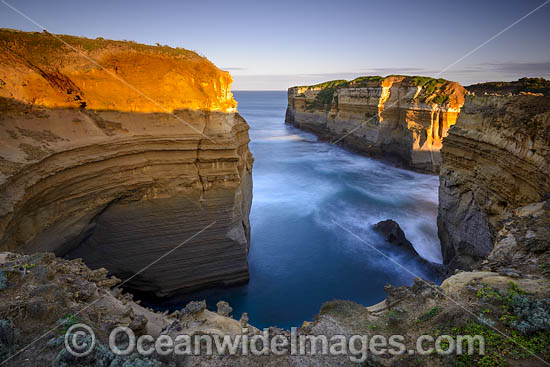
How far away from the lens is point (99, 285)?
→ 4.75 meters

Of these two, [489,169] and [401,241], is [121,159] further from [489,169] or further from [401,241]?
[401,241]

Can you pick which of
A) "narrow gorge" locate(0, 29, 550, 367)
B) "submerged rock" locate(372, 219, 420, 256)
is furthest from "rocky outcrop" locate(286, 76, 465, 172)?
"submerged rock" locate(372, 219, 420, 256)

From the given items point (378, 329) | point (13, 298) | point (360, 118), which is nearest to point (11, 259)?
point (13, 298)

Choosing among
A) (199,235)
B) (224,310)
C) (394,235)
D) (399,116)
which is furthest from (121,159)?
(399,116)

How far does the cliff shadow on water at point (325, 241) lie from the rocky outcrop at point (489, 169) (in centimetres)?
218

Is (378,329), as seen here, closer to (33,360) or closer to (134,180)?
(33,360)

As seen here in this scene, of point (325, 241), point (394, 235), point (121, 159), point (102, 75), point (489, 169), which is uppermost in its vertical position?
point (102, 75)

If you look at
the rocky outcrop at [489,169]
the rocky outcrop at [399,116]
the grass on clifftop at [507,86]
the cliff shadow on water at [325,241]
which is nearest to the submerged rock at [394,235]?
the cliff shadow on water at [325,241]

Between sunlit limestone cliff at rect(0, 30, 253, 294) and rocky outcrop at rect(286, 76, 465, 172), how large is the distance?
20306 millimetres

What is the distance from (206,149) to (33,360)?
589 centimetres

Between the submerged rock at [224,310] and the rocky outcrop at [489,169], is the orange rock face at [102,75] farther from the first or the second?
the rocky outcrop at [489,169]

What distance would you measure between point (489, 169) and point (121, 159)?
410 inches

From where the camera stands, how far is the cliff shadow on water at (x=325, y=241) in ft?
31.8

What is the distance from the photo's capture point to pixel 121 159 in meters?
7.12
